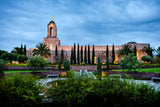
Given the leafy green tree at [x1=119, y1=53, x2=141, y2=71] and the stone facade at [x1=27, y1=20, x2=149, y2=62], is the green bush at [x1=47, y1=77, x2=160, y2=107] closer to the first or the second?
the leafy green tree at [x1=119, y1=53, x2=141, y2=71]

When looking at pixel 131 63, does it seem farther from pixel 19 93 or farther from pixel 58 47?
pixel 58 47

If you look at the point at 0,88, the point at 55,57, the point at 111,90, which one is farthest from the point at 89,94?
the point at 55,57

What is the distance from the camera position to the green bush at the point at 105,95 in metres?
2.87

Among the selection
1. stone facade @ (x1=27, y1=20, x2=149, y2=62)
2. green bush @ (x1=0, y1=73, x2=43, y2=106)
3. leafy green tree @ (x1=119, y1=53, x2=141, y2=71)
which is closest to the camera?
green bush @ (x1=0, y1=73, x2=43, y2=106)

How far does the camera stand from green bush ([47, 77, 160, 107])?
2873mm

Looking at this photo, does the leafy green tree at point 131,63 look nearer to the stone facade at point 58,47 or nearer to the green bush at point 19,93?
the green bush at point 19,93

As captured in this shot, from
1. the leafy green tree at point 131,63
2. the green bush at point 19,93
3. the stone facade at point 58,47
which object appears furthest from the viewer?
the stone facade at point 58,47

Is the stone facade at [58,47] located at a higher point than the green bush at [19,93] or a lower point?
higher

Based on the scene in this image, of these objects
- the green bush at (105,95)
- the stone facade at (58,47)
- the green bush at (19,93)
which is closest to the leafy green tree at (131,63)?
the green bush at (105,95)

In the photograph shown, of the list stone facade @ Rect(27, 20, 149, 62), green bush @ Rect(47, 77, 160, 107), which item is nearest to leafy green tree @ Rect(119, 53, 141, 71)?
green bush @ Rect(47, 77, 160, 107)

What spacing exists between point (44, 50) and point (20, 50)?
40.4ft

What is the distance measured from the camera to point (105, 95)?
326cm

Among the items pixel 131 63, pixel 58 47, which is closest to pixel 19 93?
pixel 131 63

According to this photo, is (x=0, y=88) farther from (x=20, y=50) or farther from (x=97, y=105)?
(x=20, y=50)
